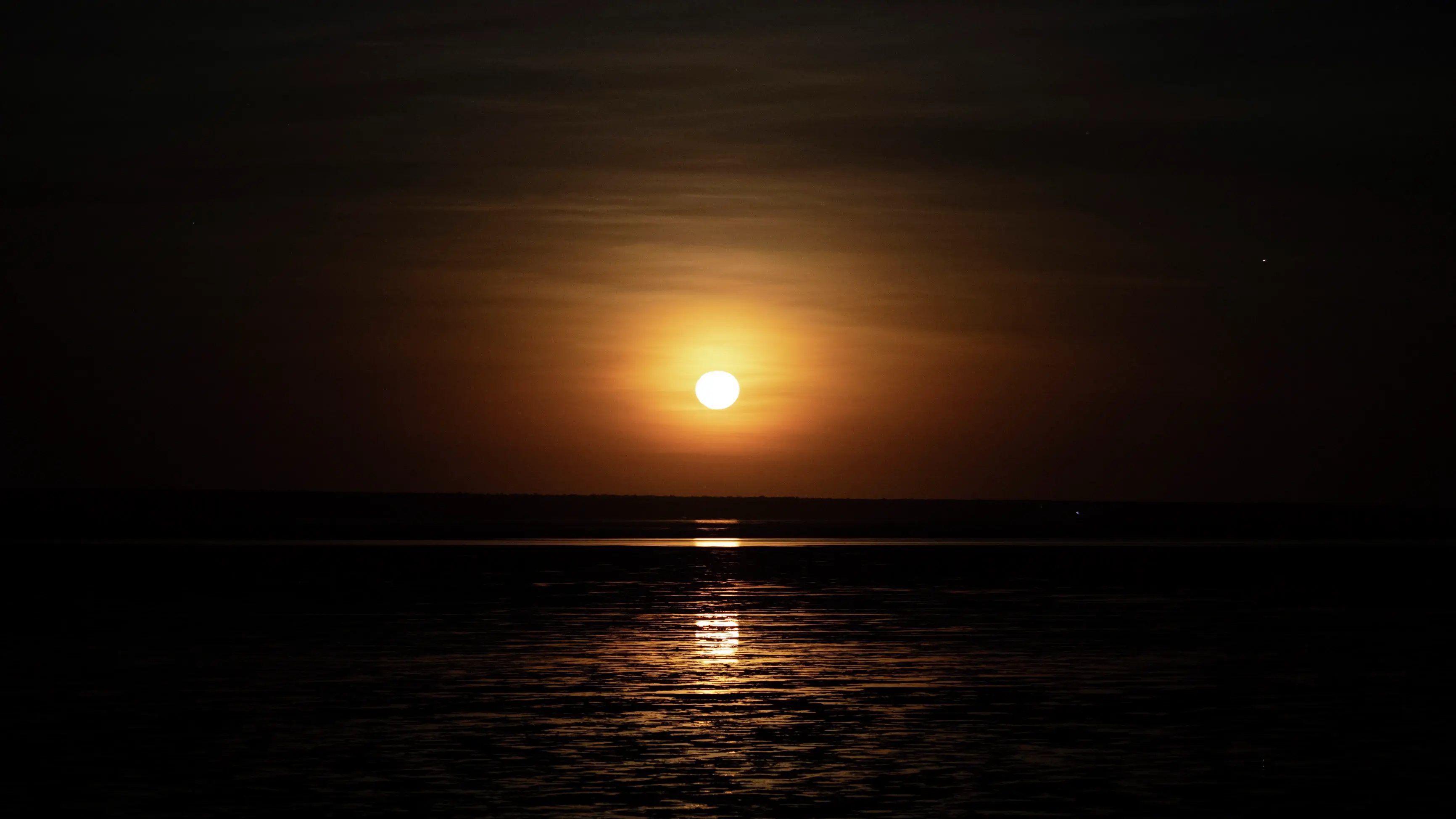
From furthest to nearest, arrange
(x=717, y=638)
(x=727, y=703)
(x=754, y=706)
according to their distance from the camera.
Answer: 1. (x=717, y=638)
2. (x=727, y=703)
3. (x=754, y=706)

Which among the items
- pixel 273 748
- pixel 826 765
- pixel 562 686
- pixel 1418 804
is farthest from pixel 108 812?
pixel 1418 804

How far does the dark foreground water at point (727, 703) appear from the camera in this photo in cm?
1944

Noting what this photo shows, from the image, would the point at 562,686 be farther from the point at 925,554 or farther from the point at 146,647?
the point at 925,554

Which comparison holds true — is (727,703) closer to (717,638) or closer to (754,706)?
(754,706)

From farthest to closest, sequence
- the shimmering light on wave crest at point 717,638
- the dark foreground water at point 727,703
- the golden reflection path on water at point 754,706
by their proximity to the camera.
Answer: the shimmering light on wave crest at point 717,638, the golden reflection path on water at point 754,706, the dark foreground water at point 727,703

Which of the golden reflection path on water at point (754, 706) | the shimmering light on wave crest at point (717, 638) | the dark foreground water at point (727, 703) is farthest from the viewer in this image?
the shimmering light on wave crest at point (717, 638)

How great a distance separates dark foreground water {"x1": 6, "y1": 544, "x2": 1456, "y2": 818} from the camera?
19.4 meters

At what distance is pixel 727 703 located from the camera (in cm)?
2708

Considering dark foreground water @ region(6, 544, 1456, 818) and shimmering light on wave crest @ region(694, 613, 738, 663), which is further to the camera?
shimmering light on wave crest @ region(694, 613, 738, 663)

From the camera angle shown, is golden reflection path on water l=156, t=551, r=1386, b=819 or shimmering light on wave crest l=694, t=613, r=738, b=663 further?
shimmering light on wave crest l=694, t=613, r=738, b=663

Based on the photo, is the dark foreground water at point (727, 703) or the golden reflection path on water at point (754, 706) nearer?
the dark foreground water at point (727, 703)

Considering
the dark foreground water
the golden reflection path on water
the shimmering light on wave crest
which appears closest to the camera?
the dark foreground water

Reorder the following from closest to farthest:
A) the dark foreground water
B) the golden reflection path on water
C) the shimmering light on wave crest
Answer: the dark foreground water < the golden reflection path on water < the shimmering light on wave crest

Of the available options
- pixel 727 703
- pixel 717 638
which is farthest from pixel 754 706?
pixel 717 638
